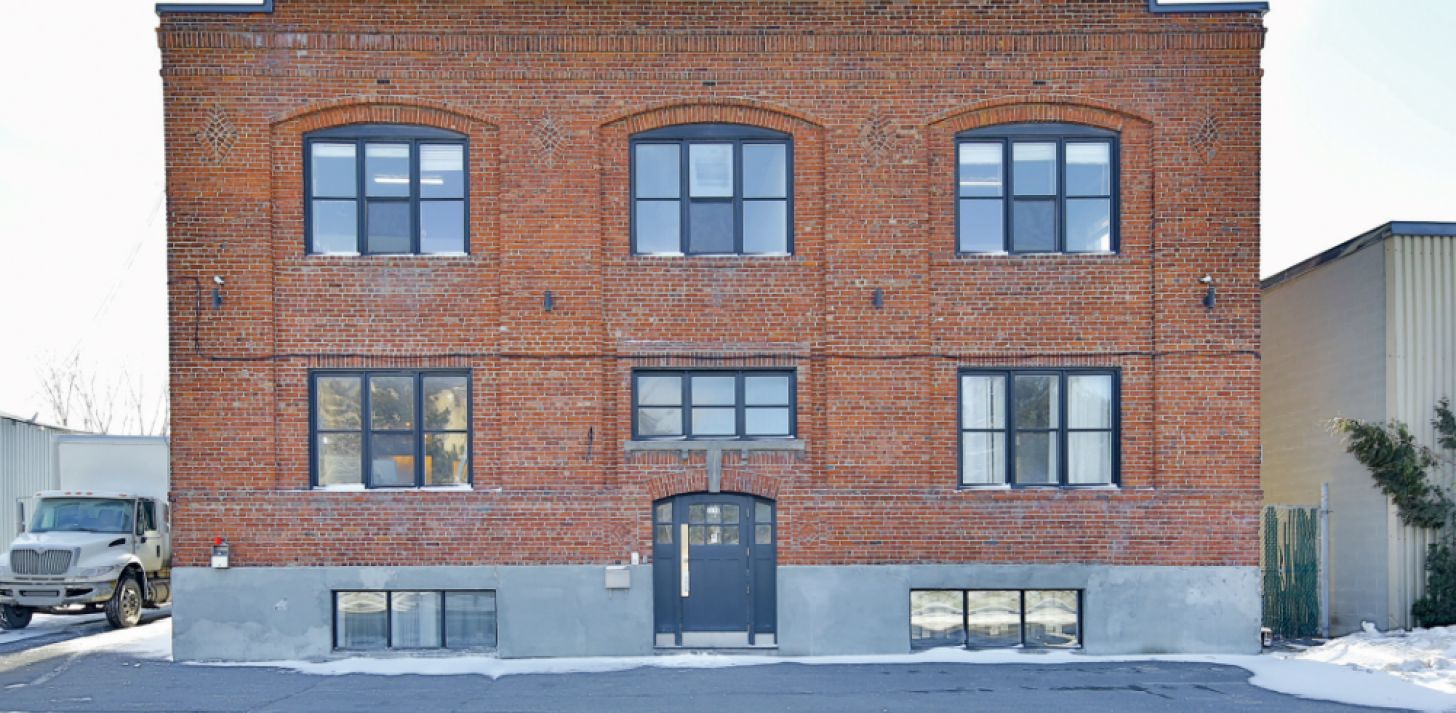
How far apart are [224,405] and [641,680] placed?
6436 mm

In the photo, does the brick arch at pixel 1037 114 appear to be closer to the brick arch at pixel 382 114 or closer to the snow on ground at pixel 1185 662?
the brick arch at pixel 382 114

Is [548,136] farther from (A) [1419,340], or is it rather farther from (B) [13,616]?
(B) [13,616]

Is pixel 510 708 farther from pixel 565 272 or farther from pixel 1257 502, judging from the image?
pixel 1257 502

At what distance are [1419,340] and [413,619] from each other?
13.6 metres

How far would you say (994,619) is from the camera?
45.7 feet

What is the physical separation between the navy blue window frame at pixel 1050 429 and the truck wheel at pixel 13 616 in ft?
48.8

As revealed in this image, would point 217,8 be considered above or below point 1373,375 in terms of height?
above

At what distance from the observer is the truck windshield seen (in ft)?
57.0

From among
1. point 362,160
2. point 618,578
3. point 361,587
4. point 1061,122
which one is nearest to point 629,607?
point 618,578

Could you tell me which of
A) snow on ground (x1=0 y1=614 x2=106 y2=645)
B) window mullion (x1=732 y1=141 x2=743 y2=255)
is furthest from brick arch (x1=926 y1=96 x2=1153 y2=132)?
snow on ground (x1=0 y1=614 x2=106 y2=645)

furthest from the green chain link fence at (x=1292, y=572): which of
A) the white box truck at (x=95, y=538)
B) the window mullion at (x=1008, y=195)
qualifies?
the white box truck at (x=95, y=538)

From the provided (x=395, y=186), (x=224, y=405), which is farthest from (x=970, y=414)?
(x=224, y=405)

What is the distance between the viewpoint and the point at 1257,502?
13797mm

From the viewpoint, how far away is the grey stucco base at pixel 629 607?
13609 millimetres
